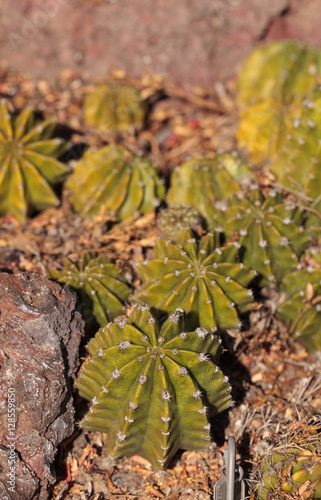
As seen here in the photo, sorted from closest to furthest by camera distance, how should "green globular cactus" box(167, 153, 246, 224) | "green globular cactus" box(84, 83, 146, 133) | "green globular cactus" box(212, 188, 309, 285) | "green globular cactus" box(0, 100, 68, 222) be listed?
"green globular cactus" box(212, 188, 309, 285)
"green globular cactus" box(167, 153, 246, 224)
"green globular cactus" box(0, 100, 68, 222)
"green globular cactus" box(84, 83, 146, 133)

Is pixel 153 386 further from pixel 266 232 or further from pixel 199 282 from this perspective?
pixel 266 232

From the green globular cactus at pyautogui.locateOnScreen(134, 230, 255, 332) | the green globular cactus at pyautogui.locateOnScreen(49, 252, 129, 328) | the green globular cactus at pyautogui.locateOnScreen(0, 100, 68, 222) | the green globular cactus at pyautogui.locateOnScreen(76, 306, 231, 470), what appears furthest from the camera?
the green globular cactus at pyautogui.locateOnScreen(0, 100, 68, 222)

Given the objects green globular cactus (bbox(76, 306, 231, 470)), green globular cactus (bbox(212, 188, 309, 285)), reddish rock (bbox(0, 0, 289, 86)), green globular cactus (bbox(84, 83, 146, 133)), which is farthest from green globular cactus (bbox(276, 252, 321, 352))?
reddish rock (bbox(0, 0, 289, 86))

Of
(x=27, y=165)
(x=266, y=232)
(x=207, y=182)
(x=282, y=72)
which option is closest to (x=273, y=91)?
(x=282, y=72)

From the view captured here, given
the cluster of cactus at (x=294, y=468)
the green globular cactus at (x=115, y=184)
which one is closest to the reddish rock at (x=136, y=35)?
the green globular cactus at (x=115, y=184)

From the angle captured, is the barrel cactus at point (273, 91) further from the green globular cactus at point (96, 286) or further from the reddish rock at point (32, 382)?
the reddish rock at point (32, 382)

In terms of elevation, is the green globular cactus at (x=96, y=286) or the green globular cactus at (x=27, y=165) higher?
the green globular cactus at (x=27, y=165)

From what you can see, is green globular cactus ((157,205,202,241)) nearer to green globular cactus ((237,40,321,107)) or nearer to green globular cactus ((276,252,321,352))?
green globular cactus ((276,252,321,352))
